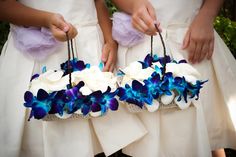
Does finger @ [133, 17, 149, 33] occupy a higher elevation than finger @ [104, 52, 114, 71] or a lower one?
higher

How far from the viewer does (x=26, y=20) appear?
130 centimetres

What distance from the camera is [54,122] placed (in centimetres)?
118

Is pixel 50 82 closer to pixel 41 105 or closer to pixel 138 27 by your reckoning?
pixel 41 105

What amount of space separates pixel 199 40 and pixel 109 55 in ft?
1.28

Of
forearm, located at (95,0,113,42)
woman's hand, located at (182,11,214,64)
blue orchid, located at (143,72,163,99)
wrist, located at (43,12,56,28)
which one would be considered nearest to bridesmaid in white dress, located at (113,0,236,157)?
woman's hand, located at (182,11,214,64)

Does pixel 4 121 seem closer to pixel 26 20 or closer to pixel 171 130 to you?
pixel 26 20

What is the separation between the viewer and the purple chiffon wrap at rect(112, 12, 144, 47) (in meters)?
1.36

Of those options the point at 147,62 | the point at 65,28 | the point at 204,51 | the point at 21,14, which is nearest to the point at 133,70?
the point at 147,62

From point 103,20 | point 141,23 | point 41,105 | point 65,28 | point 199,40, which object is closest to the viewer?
point 41,105

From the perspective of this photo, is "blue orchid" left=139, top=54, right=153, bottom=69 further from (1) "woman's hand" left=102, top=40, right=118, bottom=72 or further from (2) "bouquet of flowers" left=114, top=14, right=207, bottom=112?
(1) "woman's hand" left=102, top=40, right=118, bottom=72

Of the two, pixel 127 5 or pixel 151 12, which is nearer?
pixel 151 12

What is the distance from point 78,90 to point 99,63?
0.36 metres

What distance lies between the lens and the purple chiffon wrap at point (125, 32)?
1.36 metres

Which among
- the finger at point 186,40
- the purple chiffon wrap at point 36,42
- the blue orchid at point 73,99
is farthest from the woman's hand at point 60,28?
the finger at point 186,40
